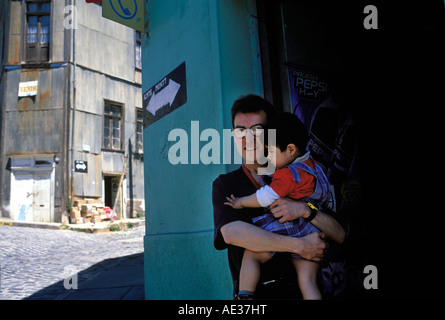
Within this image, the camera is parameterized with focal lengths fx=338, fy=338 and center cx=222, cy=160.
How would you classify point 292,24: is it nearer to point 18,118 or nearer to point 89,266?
point 89,266

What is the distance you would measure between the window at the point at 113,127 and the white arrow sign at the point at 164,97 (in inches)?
504

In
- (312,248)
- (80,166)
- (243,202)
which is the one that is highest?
(80,166)

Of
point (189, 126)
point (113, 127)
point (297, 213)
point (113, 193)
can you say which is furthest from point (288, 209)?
point (113, 127)

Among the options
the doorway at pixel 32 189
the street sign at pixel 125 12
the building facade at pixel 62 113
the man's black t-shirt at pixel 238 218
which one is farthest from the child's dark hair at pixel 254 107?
the doorway at pixel 32 189

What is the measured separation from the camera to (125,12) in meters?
4.29

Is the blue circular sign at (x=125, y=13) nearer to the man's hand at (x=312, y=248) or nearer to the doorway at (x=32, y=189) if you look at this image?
the man's hand at (x=312, y=248)

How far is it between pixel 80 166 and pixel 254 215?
46.8ft

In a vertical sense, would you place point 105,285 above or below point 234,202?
below

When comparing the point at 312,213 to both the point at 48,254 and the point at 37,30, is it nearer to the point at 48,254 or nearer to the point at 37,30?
the point at 48,254

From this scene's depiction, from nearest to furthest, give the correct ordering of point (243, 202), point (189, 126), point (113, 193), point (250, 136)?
point (243, 202)
point (250, 136)
point (189, 126)
point (113, 193)

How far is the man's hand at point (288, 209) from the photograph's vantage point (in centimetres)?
199

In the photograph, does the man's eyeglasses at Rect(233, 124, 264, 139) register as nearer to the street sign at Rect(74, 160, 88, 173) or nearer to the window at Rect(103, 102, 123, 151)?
the street sign at Rect(74, 160, 88, 173)

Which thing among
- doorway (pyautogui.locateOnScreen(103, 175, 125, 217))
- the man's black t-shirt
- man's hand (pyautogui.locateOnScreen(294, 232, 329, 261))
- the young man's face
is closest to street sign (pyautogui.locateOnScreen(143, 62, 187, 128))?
the young man's face

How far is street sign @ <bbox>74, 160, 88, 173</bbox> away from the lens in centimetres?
1477
